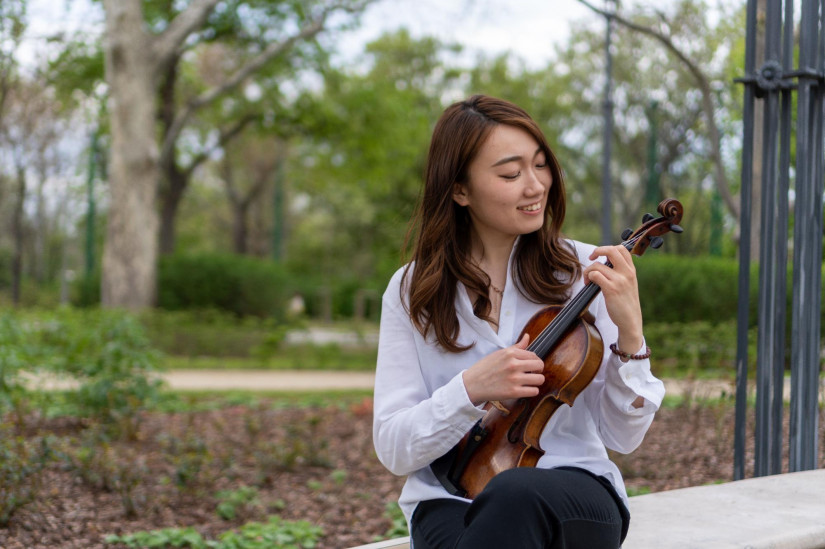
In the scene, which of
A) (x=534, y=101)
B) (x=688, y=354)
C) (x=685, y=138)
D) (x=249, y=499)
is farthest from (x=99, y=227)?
(x=249, y=499)

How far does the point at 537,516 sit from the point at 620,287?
550 mm

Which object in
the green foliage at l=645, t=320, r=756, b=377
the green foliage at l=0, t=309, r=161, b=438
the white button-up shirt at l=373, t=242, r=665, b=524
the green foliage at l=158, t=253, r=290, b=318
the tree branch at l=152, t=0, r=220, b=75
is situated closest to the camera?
the white button-up shirt at l=373, t=242, r=665, b=524

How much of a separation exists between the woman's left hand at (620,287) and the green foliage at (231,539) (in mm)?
2275

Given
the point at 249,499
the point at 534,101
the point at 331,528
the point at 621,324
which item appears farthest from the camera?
the point at 534,101

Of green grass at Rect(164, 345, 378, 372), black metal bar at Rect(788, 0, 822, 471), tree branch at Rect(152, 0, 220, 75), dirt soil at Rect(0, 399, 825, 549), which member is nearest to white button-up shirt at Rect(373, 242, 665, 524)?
black metal bar at Rect(788, 0, 822, 471)

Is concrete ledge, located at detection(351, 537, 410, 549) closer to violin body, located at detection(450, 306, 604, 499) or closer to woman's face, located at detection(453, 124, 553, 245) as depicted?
violin body, located at detection(450, 306, 604, 499)

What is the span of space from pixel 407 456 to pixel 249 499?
2.97 m

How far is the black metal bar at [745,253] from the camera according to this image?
3.53 m

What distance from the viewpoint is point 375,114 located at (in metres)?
19.5

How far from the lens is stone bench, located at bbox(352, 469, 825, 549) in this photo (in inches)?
101

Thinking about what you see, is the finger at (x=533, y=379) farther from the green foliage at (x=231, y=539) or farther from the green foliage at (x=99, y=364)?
the green foliage at (x=99, y=364)

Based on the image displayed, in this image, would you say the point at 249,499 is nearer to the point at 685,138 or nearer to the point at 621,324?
the point at 621,324

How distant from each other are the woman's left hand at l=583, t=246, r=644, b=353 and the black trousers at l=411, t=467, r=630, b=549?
1.23ft

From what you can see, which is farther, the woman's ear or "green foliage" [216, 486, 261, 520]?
"green foliage" [216, 486, 261, 520]
